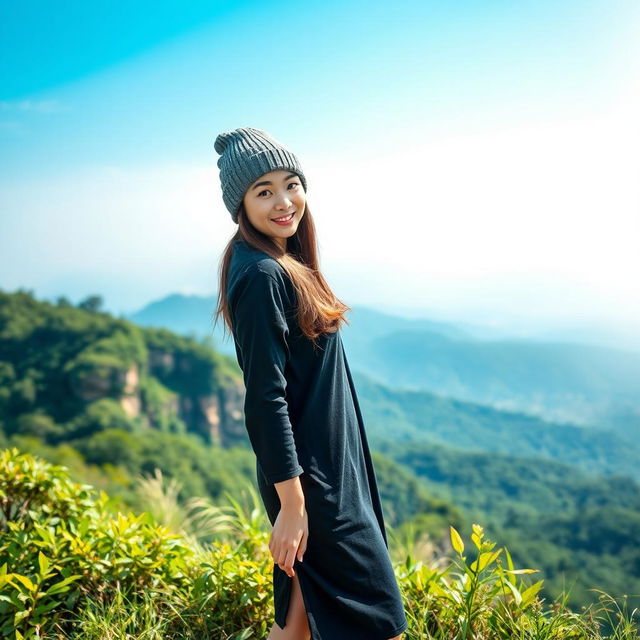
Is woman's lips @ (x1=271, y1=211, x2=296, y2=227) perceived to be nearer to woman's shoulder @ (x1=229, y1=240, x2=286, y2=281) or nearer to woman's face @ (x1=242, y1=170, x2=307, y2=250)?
woman's face @ (x1=242, y1=170, x2=307, y2=250)

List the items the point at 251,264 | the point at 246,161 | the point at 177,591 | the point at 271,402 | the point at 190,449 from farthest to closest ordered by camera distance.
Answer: the point at 190,449 < the point at 177,591 < the point at 246,161 < the point at 251,264 < the point at 271,402

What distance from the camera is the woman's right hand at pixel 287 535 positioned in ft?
4.38

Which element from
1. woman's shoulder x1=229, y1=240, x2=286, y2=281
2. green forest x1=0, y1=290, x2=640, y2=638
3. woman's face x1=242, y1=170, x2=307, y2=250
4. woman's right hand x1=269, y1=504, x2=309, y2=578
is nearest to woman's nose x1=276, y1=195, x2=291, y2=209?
woman's face x1=242, y1=170, x2=307, y2=250

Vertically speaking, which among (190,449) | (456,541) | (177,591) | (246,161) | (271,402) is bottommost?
(190,449)

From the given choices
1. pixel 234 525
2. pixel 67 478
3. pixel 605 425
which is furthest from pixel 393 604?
pixel 605 425

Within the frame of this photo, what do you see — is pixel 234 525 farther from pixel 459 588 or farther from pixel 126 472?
pixel 126 472

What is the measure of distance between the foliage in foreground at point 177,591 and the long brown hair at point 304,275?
848 mm

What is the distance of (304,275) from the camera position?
1505 millimetres

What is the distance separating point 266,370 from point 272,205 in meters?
0.48

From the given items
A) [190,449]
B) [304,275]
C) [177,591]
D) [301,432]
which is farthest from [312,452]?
→ [190,449]

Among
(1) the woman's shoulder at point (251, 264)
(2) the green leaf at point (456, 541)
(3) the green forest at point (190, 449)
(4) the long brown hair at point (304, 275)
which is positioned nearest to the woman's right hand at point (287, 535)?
(4) the long brown hair at point (304, 275)

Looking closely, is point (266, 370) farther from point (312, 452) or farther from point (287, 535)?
point (287, 535)

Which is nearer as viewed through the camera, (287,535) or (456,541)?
(287,535)

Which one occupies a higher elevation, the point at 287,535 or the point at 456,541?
the point at 287,535
